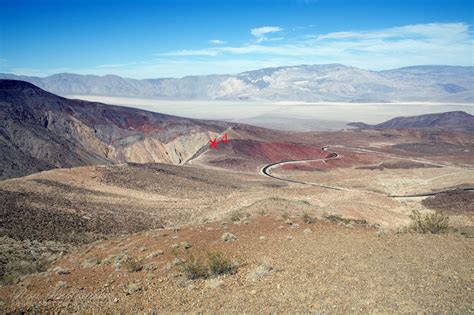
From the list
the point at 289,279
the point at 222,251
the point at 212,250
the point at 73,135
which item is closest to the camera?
the point at 289,279

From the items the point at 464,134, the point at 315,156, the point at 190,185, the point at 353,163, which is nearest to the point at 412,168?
the point at 353,163

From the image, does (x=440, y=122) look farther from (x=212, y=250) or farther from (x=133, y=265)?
(x=133, y=265)

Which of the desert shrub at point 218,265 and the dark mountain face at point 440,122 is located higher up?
the desert shrub at point 218,265

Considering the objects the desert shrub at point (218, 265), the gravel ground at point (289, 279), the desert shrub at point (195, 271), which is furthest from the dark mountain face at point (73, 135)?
the desert shrub at point (218, 265)

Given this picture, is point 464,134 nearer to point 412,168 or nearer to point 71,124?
point 412,168

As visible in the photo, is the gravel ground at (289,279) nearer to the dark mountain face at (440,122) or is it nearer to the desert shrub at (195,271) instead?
the desert shrub at (195,271)

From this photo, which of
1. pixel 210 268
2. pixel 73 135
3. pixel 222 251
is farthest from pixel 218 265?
pixel 73 135

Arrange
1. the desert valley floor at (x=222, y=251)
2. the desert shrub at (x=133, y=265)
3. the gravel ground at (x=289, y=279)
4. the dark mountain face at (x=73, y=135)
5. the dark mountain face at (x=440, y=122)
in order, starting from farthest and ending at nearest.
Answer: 1. the dark mountain face at (x=440, y=122)
2. the dark mountain face at (x=73, y=135)
3. the desert shrub at (x=133, y=265)
4. the desert valley floor at (x=222, y=251)
5. the gravel ground at (x=289, y=279)
